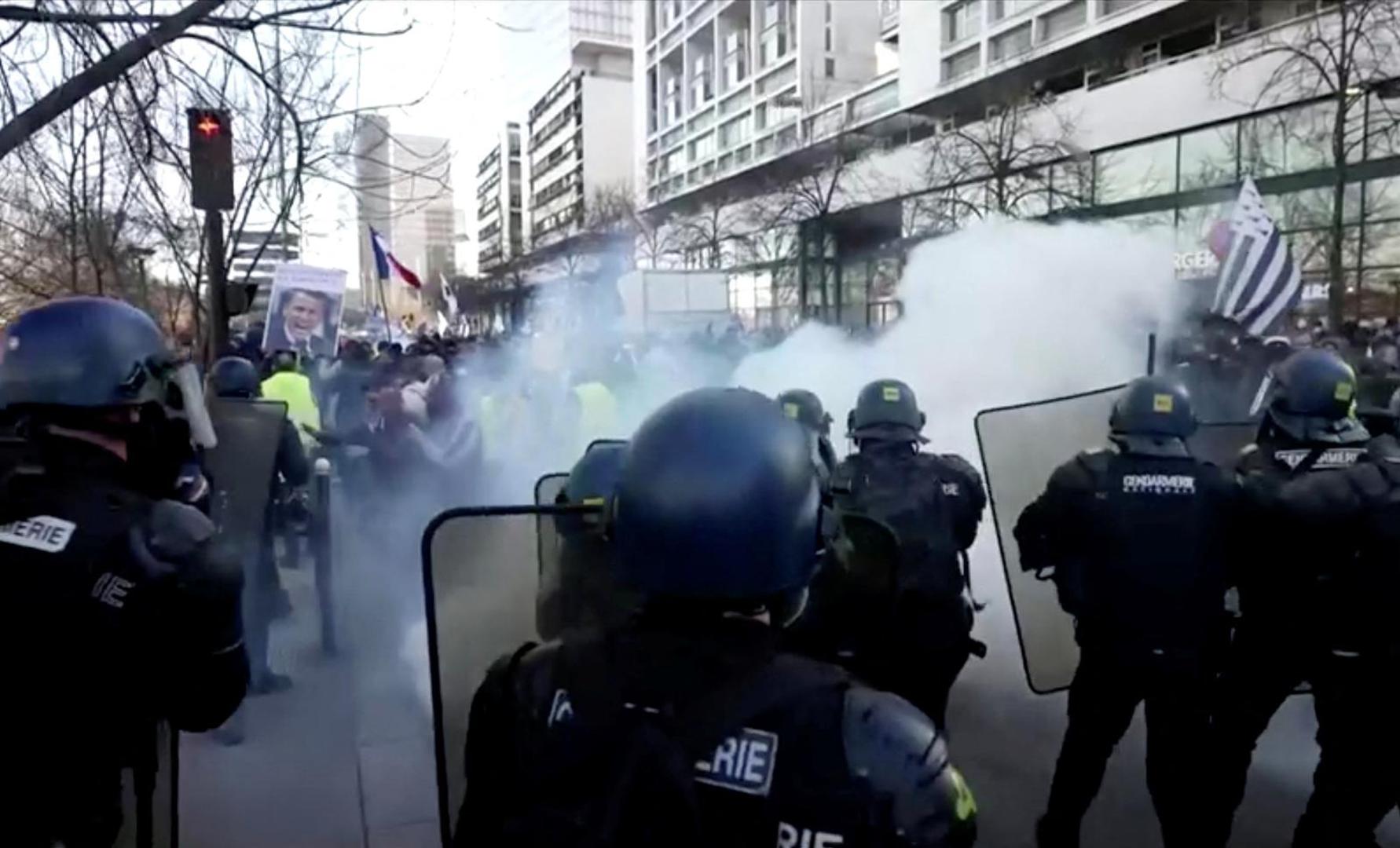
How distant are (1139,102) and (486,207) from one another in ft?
403

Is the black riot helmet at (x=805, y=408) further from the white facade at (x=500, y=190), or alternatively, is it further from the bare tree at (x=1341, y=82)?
the white facade at (x=500, y=190)

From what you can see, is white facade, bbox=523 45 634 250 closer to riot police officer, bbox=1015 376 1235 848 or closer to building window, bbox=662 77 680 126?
building window, bbox=662 77 680 126

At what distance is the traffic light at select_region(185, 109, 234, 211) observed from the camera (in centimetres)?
658

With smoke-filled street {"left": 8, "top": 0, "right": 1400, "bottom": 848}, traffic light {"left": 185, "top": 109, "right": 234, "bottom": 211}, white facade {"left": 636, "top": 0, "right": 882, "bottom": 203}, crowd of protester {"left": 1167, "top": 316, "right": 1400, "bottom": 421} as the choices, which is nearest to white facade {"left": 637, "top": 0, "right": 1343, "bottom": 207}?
white facade {"left": 636, "top": 0, "right": 882, "bottom": 203}

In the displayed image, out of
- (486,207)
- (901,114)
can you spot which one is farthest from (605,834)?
(486,207)

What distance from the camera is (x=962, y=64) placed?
3869cm

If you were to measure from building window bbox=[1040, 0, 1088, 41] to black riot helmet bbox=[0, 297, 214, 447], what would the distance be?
110 ft

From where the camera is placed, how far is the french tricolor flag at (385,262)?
17842 mm

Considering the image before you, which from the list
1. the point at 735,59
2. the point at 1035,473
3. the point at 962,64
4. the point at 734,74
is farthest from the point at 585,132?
the point at 1035,473

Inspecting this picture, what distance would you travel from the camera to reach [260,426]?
16.4 ft

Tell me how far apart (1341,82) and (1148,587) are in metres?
15.2

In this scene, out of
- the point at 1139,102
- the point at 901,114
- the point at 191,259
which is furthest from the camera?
the point at 901,114

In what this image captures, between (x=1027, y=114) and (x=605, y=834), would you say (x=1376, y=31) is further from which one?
(x=605, y=834)

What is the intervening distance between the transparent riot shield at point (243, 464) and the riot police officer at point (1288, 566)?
386cm
